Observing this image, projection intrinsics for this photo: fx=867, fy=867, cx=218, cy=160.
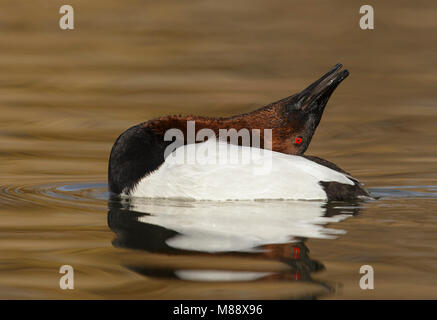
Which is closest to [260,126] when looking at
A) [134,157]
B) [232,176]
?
[232,176]

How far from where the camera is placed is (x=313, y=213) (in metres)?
6.82

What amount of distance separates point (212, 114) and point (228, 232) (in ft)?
20.4

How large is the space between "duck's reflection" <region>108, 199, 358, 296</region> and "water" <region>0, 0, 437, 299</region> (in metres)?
0.02

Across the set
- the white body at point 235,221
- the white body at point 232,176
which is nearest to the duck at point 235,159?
the white body at point 232,176

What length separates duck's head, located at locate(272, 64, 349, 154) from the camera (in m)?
7.49

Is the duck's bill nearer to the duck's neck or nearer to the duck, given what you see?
the duck

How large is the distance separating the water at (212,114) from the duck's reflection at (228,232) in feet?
0.06

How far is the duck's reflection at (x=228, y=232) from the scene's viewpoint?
5160 mm

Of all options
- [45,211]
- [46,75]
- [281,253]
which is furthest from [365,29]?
[281,253]

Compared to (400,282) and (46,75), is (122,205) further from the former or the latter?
(46,75)

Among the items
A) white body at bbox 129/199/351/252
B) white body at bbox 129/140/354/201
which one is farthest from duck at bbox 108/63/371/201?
white body at bbox 129/199/351/252

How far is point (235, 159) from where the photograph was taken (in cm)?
707

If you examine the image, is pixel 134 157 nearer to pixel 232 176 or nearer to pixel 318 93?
pixel 232 176

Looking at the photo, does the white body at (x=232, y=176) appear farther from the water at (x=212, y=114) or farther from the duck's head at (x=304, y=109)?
the duck's head at (x=304, y=109)
